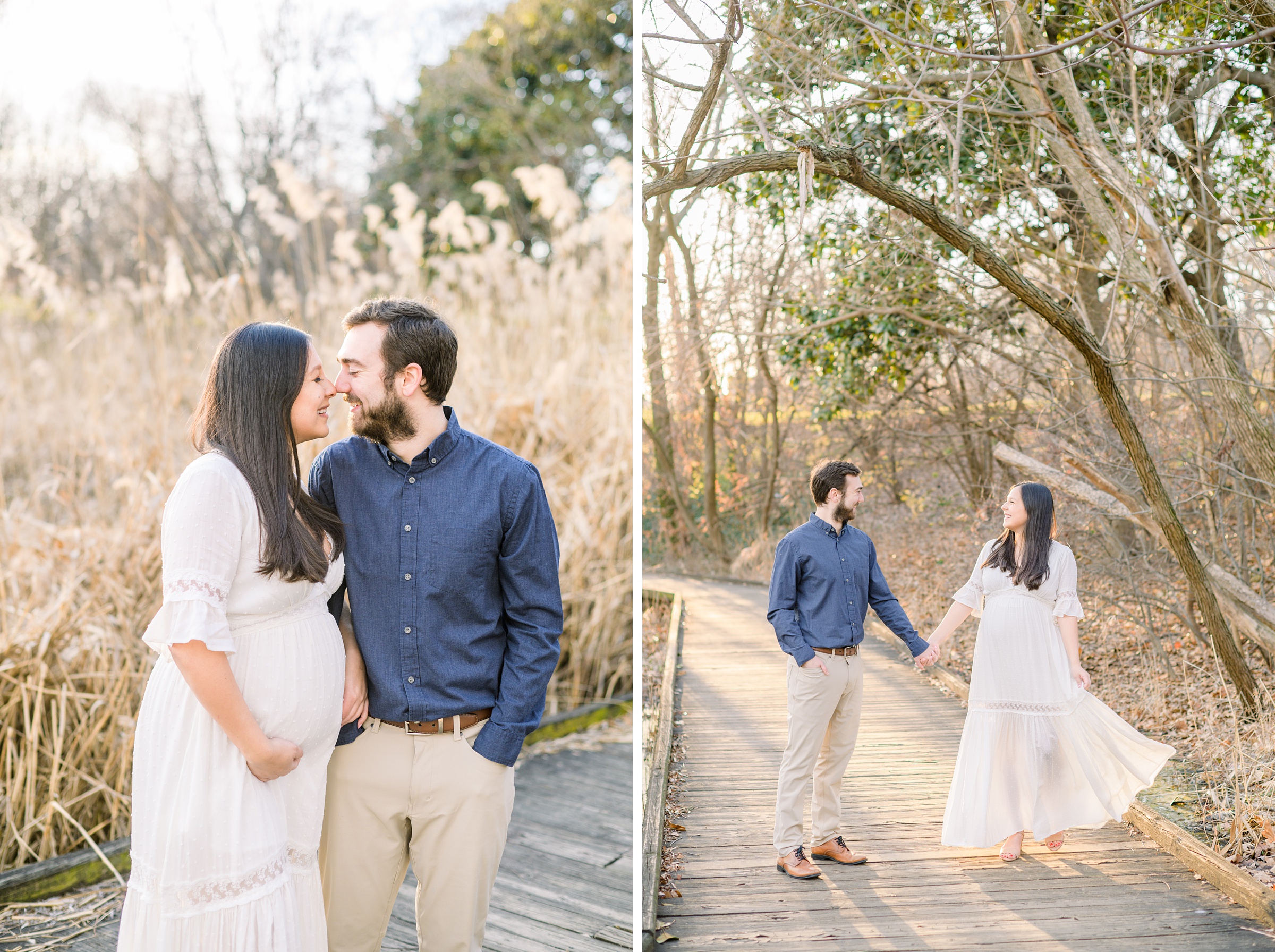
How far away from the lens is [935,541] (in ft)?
6.72

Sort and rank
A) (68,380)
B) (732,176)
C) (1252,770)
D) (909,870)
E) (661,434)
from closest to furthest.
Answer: (1252,770) → (909,870) → (732,176) → (661,434) → (68,380)

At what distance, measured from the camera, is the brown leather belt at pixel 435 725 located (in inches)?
79.1

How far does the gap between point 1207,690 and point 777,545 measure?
0.91 metres

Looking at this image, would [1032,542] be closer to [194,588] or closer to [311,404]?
[311,404]

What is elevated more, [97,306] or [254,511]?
[97,306]

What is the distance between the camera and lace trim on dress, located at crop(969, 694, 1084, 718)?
2.01 meters

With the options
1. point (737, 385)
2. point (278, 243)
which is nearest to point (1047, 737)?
point (737, 385)

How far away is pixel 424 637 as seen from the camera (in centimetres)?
199

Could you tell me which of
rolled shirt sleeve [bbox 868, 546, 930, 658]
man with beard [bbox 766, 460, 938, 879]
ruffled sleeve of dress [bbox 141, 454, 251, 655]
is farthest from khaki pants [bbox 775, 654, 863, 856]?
ruffled sleeve of dress [bbox 141, 454, 251, 655]

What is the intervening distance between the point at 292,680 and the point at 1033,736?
1527 millimetres

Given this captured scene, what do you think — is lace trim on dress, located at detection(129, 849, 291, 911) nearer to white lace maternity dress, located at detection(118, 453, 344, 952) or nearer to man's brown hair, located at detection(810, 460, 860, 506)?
white lace maternity dress, located at detection(118, 453, 344, 952)

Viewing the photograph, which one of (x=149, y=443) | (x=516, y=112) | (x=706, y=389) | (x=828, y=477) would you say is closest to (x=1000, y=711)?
(x=828, y=477)

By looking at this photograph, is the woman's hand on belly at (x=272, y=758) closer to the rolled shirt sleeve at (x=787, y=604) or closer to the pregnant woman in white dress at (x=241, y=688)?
the pregnant woman in white dress at (x=241, y=688)

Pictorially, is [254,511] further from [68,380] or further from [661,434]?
[68,380]
